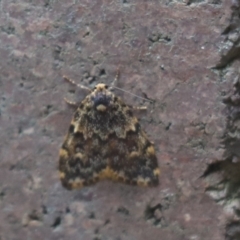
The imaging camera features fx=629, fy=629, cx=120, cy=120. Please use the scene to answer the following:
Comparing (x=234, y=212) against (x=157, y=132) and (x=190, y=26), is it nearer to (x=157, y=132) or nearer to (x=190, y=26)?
(x=157, y=132)

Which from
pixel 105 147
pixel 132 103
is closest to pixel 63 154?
pixel 105 147

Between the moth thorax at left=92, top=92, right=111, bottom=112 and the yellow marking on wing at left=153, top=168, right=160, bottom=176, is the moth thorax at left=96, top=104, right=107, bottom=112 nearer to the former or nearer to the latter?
the moth thorax at left=92, top=92, right=111, bottom=112

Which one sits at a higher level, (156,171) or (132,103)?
(132,103)

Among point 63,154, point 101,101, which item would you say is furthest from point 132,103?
point 63,154

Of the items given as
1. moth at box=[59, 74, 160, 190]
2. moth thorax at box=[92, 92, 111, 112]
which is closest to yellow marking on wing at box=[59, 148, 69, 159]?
moth at box=[59, 74, 160, 190]

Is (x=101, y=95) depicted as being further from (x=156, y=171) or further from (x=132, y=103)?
(x=156, y=171)

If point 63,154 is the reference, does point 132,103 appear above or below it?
above

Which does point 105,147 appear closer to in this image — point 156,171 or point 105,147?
point 105,147
